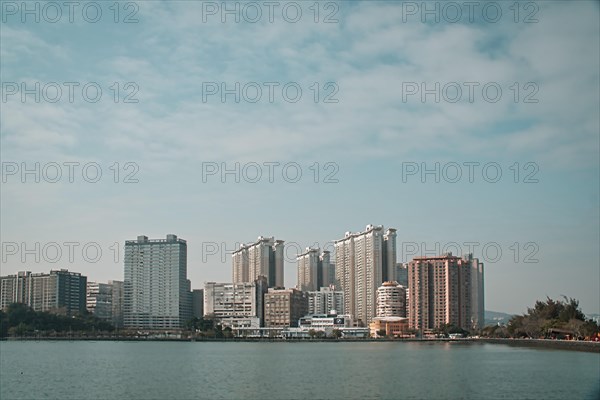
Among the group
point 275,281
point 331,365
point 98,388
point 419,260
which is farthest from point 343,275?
point 98,388

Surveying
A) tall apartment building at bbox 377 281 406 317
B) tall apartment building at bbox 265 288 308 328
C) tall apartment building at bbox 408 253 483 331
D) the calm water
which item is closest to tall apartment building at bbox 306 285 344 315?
tall apartment building at bbox 265 288 308 328

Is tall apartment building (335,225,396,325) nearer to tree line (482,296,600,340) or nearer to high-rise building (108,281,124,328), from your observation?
tree line (482,296,600,340)

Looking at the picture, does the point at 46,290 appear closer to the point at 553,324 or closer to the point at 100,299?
the point at 100,299

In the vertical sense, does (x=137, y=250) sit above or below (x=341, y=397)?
above

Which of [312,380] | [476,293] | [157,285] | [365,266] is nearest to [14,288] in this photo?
[157,285]

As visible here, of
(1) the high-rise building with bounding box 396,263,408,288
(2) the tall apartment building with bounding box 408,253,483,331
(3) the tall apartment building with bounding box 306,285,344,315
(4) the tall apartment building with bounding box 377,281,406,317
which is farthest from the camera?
(1) the high-rise building with bounding box 396,263,408,288

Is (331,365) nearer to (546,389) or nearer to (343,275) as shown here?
(546,389)

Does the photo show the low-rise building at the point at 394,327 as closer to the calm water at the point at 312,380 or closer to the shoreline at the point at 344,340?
the shoreline at the point at 344,340
